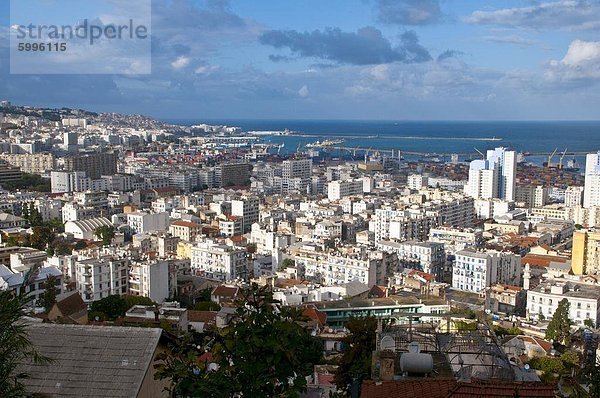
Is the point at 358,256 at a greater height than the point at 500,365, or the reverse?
the point at 500,365

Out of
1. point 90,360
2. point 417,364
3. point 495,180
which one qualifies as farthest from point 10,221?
point 417,364

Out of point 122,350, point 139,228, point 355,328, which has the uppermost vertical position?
Result: point 122,350

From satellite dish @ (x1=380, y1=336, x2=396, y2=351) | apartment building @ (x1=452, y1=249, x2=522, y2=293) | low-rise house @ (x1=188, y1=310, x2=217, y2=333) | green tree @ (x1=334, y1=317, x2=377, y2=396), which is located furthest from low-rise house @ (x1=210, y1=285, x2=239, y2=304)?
satellite dish @ (x1=380, y1=336, x2=396, y2=351)

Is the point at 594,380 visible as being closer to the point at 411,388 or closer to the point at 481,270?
the point at 411,388

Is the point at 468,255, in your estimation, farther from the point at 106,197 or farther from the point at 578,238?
the point at 106,197

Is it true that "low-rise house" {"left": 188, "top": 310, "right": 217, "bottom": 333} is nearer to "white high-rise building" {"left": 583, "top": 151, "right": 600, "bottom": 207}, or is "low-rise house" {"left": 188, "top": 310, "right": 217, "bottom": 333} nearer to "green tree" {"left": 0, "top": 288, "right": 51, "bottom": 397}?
"green tree" {"left": 0, "top": 288, "right": 51, "bottom": 397}

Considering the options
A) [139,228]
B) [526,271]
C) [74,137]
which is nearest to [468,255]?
[526,271]

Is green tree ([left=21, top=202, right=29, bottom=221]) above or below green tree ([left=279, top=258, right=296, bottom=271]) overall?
above
